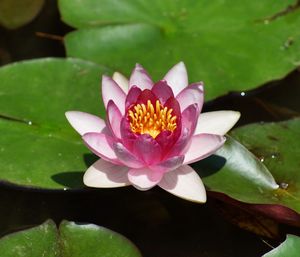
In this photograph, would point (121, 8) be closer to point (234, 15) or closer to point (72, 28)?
point (72, 28)

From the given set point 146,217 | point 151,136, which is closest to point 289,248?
point 151,136

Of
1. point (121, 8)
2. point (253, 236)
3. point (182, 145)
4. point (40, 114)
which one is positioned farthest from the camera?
point (121, 8)

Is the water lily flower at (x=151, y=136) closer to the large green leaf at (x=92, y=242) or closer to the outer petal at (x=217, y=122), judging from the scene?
the outer petal at (x=217, y=122)

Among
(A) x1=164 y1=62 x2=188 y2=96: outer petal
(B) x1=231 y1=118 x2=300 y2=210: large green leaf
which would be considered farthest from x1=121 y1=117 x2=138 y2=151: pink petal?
(B) x1=231 y1=118 x2=300 y2=210: large green leaf

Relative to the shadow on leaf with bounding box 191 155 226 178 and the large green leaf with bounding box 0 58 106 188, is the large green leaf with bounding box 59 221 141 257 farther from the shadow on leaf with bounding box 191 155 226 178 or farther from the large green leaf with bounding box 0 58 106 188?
the shadow on leaf with bounding box 191 155 226 178

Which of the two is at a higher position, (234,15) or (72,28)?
(234,15)

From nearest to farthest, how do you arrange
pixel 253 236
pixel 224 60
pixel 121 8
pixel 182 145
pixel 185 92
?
pixel 182 145, pixel 185 92, pixel 253 236, pixel 224 60, pixel 121 8

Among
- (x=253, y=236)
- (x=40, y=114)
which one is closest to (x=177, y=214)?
(x=253, y=236)

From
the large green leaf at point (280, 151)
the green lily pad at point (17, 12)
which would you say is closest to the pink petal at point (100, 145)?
the large green leaf at point (280, 151)
